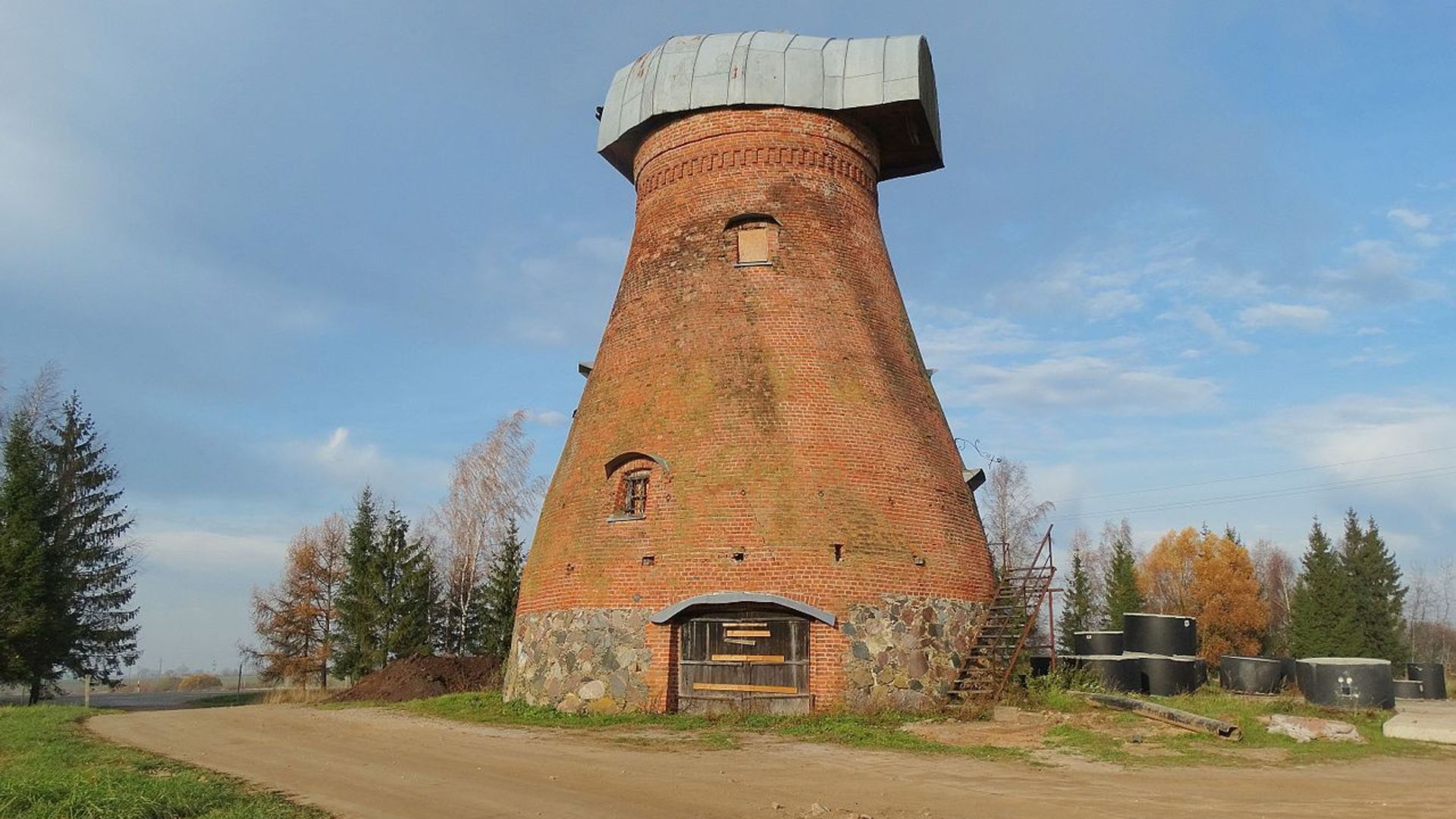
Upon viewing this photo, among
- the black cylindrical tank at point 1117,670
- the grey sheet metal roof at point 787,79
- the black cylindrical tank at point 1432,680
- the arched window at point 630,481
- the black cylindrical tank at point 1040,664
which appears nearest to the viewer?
the arched window at point 630,481

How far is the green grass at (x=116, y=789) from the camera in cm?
667

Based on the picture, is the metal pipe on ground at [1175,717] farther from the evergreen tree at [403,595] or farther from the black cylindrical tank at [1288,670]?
the evergreen tree at [403,595]

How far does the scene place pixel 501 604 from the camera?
28750 millimetres

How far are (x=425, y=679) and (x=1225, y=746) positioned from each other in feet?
53.8

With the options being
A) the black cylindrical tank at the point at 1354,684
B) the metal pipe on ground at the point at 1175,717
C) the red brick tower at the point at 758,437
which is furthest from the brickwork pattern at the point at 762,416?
the black cylindrical tank at the point at 1354,684

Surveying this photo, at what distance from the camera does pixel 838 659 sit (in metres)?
13.7

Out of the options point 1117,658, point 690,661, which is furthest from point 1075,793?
point 1117,658

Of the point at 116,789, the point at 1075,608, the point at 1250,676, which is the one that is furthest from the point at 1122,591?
the point at 116,789

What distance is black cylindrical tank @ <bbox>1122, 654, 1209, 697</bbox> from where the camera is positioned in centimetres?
1848

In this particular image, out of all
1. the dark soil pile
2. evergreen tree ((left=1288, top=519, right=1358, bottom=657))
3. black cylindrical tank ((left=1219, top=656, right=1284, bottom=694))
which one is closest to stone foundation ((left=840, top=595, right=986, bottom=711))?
the dark soil pile

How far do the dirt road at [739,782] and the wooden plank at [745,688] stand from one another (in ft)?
6.18

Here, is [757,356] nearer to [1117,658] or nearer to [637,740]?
[637,740]

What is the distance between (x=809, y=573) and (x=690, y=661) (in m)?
2.17

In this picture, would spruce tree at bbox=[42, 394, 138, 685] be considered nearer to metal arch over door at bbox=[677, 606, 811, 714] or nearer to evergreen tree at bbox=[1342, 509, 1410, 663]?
metal arch over door at bbox=[677, 606, 811, 714]
